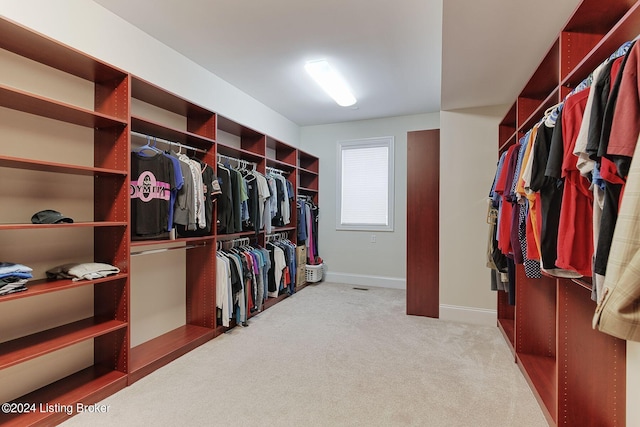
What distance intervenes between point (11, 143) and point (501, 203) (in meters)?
3.37

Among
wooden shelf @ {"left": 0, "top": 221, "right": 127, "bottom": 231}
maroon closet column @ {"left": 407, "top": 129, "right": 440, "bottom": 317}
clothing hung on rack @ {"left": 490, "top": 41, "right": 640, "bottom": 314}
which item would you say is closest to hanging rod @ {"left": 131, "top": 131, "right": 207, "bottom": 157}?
wooden shelf @ {"left": 0, "top": 221, "right": 127, "bottom": 231}

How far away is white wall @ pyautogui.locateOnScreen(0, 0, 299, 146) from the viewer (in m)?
2.09

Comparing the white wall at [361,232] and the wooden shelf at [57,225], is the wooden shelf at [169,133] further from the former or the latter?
the white wall at [361,232]

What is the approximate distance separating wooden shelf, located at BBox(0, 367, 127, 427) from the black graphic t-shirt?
3.30ft

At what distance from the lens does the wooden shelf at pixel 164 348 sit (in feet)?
7.67

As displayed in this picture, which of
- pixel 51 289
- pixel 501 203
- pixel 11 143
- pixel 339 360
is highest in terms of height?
pixel 11 143

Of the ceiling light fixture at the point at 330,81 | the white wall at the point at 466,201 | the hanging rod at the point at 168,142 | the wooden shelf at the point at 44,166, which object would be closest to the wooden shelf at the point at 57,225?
the wooden shelf at the point at 44,166

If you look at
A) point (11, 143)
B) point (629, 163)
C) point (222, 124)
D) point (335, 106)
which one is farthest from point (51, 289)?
point (335, 106)

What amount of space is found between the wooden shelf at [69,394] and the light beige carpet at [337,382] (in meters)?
0.07

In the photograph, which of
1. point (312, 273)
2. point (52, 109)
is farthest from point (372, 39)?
point (312, 273)

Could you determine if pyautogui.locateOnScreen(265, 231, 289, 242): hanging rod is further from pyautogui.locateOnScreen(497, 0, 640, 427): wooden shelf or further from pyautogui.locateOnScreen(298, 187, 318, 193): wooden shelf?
pyautogui.locateOnScreen(497, 0, 640, 427): wooden shelf

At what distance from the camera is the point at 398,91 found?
4129mm

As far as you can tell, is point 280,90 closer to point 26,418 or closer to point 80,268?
point 80,268

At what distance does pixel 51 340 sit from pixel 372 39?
11.0ft
